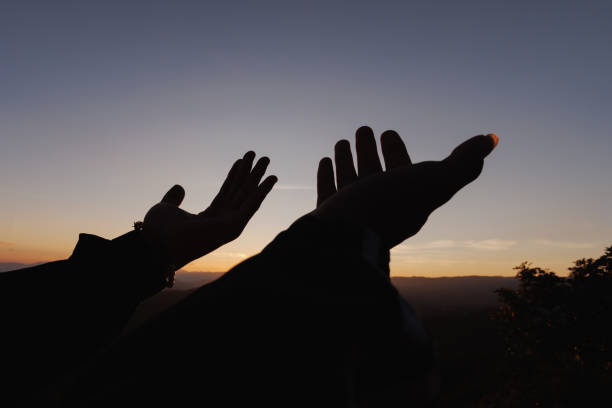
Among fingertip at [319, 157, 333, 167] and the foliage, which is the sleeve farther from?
the foliage

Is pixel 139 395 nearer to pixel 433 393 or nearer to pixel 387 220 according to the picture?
pixel 433 393

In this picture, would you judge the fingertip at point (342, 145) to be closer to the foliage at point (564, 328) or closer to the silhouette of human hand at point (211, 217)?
the silhouette of human hand at point (211, 217)

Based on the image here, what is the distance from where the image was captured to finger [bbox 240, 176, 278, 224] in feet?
11.5

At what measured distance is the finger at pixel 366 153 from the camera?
2.28 metres

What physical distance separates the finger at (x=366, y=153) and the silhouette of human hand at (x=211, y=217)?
5.03 ft

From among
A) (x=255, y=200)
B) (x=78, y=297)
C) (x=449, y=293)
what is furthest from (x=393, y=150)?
(x=449, y=293)

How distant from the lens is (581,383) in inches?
532

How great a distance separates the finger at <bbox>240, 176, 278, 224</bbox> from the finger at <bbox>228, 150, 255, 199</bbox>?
7.7 inches

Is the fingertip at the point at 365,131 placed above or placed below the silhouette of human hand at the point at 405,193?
above

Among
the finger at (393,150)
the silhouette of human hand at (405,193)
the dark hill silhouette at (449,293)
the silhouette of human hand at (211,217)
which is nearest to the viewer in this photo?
the silhouette of human hand at (405,193)

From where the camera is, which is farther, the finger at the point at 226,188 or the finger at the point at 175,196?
the finger at the point at 175,196

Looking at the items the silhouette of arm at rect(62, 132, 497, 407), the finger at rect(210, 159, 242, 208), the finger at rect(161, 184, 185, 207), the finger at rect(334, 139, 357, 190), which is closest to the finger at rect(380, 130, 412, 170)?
the finger at rect(334, 139, 357, 190)

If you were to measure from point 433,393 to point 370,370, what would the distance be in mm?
157

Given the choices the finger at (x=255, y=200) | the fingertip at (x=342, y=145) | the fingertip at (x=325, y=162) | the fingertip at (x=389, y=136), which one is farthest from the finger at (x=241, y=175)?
the fingertip at (x=389, y=136)
